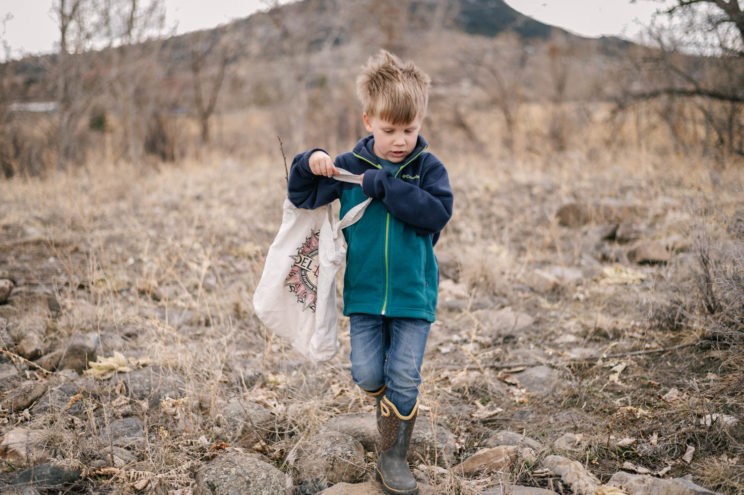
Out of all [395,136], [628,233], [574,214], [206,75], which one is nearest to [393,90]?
[395,136]

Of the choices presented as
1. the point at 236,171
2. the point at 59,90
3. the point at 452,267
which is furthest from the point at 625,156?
the point at 59,90

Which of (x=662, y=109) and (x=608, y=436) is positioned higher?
(x=662, y=109)

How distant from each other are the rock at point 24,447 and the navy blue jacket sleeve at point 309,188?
1.49m

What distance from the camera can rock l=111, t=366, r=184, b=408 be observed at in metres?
2.83

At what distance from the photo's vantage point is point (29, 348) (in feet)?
10.3

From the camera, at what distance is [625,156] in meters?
9.19

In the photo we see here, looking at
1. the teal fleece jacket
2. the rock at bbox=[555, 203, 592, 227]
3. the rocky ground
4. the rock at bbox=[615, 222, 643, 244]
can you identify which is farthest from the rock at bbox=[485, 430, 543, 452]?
the rock at bbox=[555, 203, 592, 227]

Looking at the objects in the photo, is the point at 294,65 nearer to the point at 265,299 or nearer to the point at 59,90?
the point at 59,90

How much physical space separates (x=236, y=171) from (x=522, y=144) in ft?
17.5

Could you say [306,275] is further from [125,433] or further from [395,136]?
[125,433]

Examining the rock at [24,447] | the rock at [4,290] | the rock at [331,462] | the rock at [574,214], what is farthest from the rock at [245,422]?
the rock at [574,214]

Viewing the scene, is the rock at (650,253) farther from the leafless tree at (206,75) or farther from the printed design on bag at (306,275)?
the leafless tree at (206,75)

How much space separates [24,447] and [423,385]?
1.90 meters

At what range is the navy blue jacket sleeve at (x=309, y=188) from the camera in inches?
87.0
